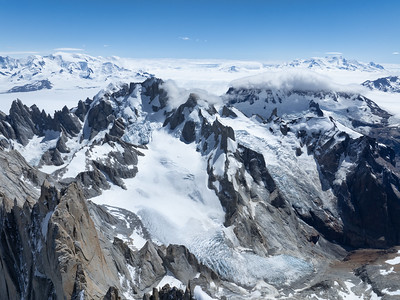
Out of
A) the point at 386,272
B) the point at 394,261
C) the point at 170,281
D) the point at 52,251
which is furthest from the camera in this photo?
the point at 394,261

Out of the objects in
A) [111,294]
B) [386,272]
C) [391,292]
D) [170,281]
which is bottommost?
[386,272]

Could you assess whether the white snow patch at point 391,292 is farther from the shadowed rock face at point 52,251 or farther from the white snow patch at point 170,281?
the shadowed rock face at point 52,251

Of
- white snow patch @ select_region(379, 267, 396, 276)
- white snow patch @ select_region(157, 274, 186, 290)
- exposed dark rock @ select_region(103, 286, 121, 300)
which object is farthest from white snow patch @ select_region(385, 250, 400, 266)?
exposed dark rock @ select_region(103, 286, 121, 300)

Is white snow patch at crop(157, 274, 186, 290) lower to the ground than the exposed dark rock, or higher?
lower

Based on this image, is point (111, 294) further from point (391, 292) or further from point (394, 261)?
point (394, 261)

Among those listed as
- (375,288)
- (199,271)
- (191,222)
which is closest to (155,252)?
(199,271)

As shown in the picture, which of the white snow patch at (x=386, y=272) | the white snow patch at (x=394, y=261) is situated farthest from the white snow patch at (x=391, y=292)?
the white snow patch at (x=394, y=261)

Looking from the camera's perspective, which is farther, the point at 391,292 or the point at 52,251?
the point at 391,292

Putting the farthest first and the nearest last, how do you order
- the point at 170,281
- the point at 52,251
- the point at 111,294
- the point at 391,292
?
the point at 391,292
the point at 170,281
the point at 52,251
the point at 111,294

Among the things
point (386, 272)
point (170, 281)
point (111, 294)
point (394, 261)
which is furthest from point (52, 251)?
point (394, 261)

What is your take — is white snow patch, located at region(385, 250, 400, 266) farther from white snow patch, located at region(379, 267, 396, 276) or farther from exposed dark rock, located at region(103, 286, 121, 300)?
exposed dark rock, located at region(103, 286, 121, 300)

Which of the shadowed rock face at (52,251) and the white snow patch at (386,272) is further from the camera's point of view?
the white snow patch at (386,272)
